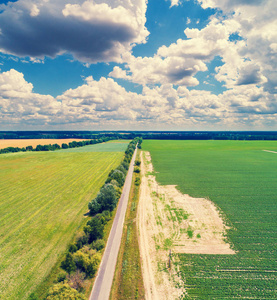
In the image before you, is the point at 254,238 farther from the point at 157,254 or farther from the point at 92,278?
the point at 92,278

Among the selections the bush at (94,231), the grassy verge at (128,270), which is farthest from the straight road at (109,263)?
the bush at (94,231)

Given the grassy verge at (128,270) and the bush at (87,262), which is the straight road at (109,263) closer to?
the grassy verge at (128,270)

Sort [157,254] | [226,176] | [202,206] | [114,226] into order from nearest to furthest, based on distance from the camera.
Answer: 1. [157,254]
2. [114,226]
3. [202,206]
4. [226,176]

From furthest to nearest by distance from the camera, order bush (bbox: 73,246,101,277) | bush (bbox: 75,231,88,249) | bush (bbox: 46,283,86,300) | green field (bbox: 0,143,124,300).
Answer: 1. bush (bbox: 75,231,88,249)
2. green field (bbox: 0,143,124,300)
3. bush (bbox: 73,246,101,277)
4. bush (bbox: 46,283,86,300)

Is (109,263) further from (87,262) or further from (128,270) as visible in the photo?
(87,262)

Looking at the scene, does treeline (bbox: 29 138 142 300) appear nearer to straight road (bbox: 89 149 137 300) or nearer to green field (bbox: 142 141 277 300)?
straight road (bbox: 89 149 137 300)

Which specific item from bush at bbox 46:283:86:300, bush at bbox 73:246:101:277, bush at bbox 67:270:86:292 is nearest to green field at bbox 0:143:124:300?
bush at bbox 67:270:86:292

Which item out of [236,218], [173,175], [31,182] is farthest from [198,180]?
[31,182]
